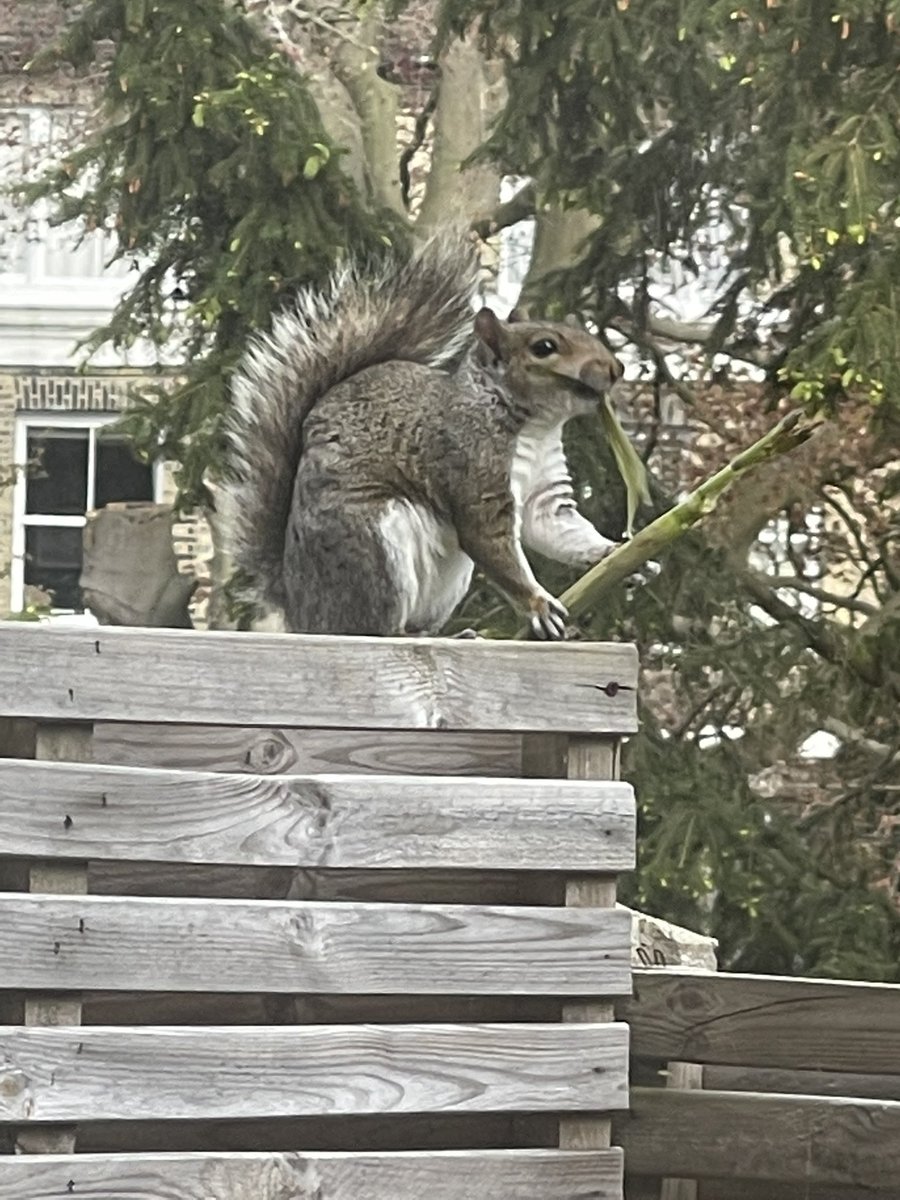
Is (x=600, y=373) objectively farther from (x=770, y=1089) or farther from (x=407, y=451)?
(x=770, y=1089)

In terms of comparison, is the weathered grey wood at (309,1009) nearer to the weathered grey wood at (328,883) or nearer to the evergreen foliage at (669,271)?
the weathered grey wood at (328,883)

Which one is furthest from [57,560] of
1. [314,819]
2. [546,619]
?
[314,819]

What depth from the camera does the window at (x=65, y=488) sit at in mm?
10695

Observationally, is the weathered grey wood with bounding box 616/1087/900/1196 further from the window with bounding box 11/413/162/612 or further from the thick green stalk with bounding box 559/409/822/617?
the window with bounding box 11/413/162/612

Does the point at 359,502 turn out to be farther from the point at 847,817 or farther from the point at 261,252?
the point at 847,817

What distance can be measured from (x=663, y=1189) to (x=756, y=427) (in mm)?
4390

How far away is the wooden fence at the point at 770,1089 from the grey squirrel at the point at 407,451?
1.97 ft

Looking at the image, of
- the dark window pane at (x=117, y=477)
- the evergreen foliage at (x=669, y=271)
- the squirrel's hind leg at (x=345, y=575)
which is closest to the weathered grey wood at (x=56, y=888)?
the squirrel's hind leg at (x=345, y=575)

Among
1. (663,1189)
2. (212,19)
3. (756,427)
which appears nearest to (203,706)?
(663,1189)

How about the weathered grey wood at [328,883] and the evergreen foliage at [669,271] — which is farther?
the evergreen foliage at [669,271]

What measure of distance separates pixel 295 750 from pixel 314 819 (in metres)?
0.10

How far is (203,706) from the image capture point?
8.03ft

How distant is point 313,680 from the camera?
2.50 meters

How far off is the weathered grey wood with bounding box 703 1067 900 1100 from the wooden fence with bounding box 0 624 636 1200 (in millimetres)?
517
